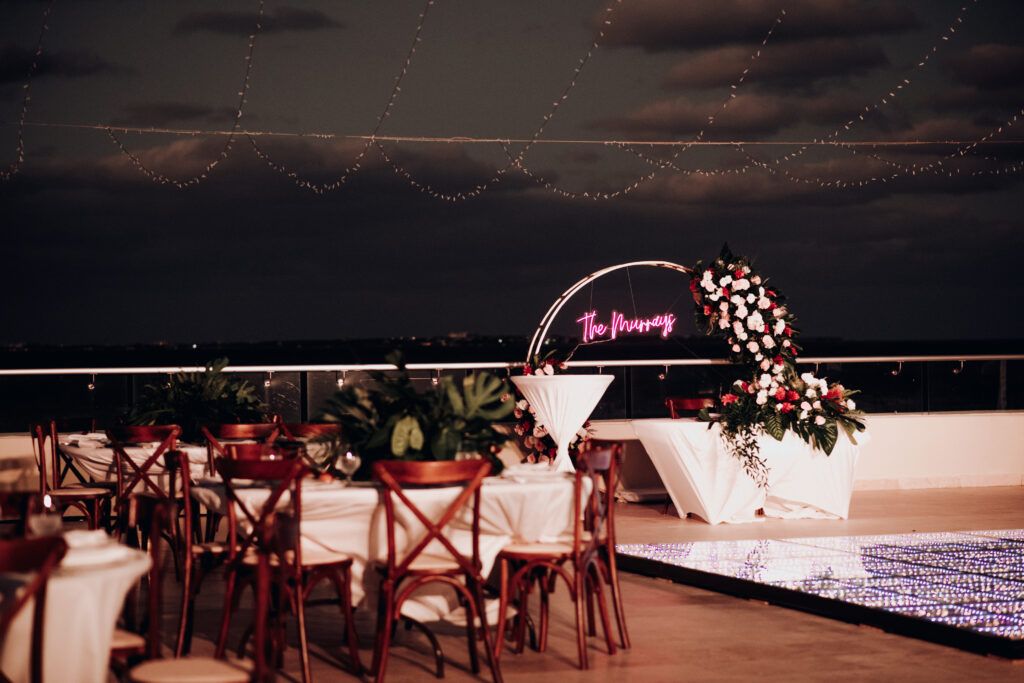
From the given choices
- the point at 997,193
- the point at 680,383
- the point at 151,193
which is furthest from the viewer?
the point at 680,383

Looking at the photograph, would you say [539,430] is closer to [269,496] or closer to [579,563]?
[579,563]

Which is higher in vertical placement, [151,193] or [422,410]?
[151,193]

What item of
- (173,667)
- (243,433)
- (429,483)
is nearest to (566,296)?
(243,433)

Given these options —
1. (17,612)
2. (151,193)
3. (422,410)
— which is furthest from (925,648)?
(151,193)

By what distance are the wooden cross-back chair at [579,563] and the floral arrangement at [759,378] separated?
3.43 m

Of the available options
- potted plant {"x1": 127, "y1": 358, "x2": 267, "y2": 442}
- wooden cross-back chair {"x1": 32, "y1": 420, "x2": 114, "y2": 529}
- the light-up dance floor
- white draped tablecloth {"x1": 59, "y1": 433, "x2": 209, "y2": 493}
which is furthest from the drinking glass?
potted plant {"x1": 127, "y1": 358, "x2": 267, "y2": 442}

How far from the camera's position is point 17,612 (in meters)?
2.71

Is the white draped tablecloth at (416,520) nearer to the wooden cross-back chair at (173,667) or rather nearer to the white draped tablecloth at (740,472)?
the wooden cross-back chair at (173,667)

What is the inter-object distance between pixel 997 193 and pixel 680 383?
96.4 feet

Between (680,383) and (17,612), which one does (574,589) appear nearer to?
(17,612)

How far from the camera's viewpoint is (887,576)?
19.8 ft

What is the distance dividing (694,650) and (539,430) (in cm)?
440

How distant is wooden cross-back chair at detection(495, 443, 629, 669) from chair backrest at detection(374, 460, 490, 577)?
15.8 inches

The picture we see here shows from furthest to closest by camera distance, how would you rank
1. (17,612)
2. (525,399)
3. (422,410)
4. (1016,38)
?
(1016,38)
(525,399)
(422,410)
(17,612)
